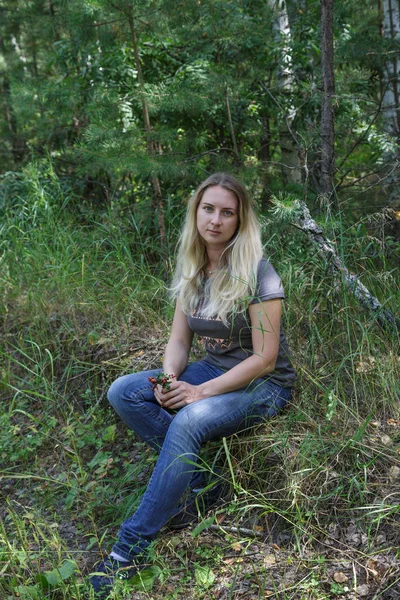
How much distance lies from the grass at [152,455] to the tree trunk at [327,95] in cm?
45

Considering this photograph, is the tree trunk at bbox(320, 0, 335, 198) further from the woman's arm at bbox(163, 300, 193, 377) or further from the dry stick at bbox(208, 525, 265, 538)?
the dry stick at bbox(208, 525, 265, 538)

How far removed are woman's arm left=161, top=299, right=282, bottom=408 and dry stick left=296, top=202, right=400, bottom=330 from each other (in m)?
0.71

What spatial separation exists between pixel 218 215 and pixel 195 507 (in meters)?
1.35

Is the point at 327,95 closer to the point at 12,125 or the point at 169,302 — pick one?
the point at 169,302

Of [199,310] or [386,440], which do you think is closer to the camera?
[386,440]

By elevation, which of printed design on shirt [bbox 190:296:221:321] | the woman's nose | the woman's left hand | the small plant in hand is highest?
the woman's nose

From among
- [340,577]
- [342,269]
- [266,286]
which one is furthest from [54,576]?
[342,269]

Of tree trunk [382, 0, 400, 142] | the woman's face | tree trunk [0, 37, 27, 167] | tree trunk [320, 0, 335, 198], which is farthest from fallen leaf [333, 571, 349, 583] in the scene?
tree trunk [0, 37, 27, 167]

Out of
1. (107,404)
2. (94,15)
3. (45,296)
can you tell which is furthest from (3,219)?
(107,404)

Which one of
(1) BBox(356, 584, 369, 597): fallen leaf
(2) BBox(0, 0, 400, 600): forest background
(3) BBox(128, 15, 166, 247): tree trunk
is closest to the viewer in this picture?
(1) BBox(356, 584, 369, 597): fallen leaf

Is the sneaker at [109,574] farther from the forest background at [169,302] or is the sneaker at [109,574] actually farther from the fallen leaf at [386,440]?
the fallen leaf at [386,440]

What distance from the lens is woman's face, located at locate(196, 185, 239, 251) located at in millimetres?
2902

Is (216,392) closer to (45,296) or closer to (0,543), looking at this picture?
(0,543)

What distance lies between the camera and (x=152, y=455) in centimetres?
322
